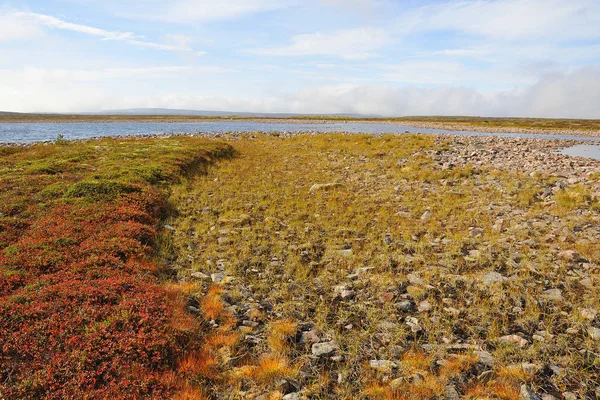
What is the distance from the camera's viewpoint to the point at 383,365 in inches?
222

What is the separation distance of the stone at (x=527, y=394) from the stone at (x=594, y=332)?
7.48 feet

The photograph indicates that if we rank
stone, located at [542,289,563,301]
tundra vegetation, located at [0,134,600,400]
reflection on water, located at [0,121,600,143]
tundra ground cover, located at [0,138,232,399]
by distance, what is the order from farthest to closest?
reflection on water, located at [0,121,600,143]
stone, located at [542,289,563,301]
tundra vegetation, located at [0,134,600,400]
tundra ground cover, located at [0,138,232,399]

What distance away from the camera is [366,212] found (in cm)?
1460

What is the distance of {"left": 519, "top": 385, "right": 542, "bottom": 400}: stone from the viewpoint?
4.80 meters

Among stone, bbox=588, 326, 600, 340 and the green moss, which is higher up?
the green moss

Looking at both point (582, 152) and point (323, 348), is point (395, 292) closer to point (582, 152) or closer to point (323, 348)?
point (323, 348)

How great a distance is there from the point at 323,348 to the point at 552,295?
5334 millimetres

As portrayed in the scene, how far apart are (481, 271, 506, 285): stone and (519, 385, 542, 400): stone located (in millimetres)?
3505

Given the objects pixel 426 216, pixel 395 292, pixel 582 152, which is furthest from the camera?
pixel 582 152

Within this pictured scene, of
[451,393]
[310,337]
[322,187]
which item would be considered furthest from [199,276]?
[322,187]

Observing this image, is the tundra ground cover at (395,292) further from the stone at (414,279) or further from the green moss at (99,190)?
the green moss at (99,190)

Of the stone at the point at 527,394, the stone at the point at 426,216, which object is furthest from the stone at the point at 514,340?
the stone at the point at 426,216

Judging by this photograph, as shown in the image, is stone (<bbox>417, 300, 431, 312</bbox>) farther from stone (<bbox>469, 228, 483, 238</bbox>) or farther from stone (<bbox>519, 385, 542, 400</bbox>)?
stone (<bbox>469, 228, 483, 238</bbox>)

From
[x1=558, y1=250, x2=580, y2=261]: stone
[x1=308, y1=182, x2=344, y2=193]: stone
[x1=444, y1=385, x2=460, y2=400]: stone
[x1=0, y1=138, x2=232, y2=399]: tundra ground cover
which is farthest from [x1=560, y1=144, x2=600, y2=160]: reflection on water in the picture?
[x1=0, y1=138, x2=232, y2=399]: tundra ground cover
